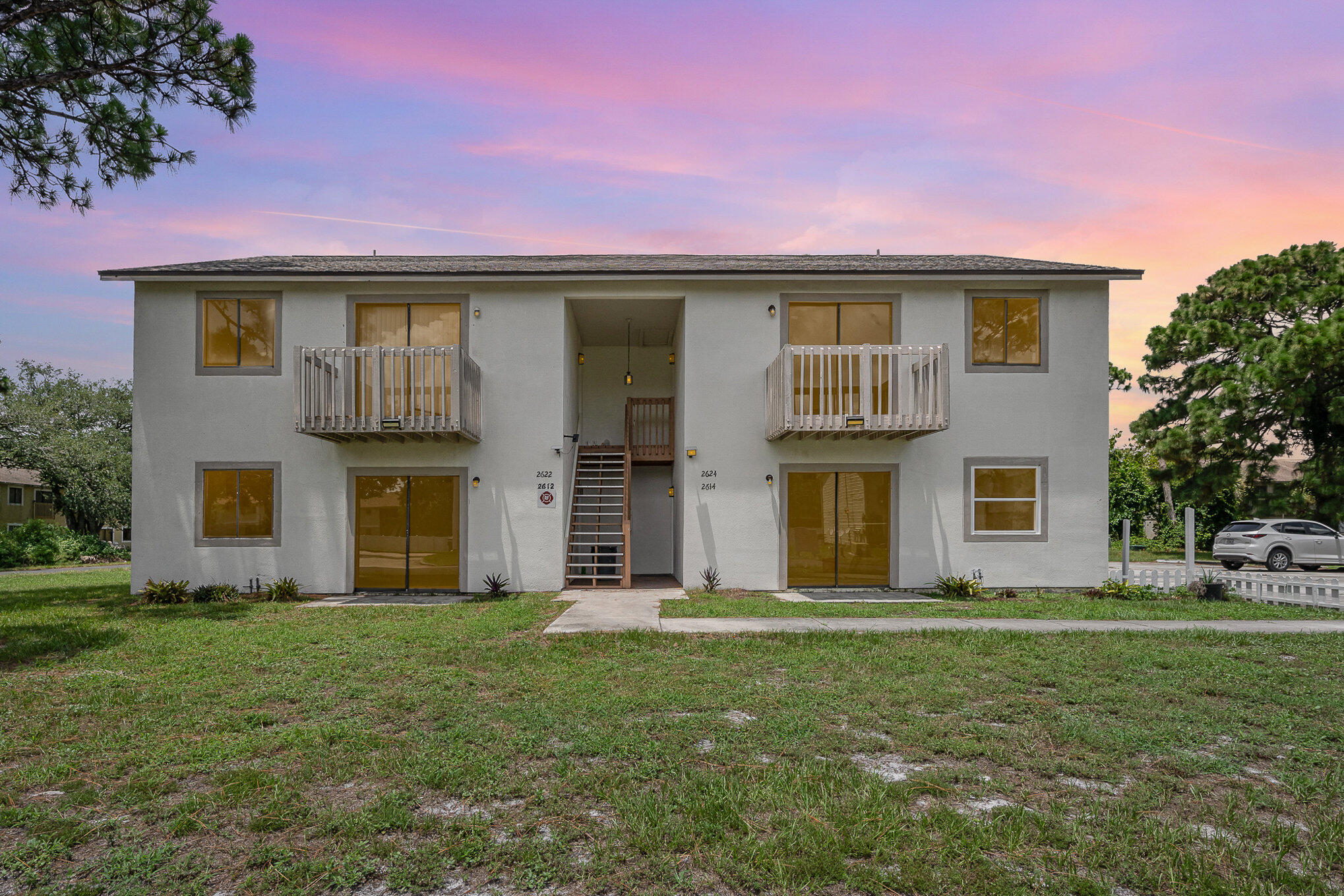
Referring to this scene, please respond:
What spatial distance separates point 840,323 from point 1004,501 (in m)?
4.60

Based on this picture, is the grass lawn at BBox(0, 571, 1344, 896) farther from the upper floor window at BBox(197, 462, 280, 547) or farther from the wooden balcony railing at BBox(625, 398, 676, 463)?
the wooden balcony railing at BBox(625, 398, 676, 463)

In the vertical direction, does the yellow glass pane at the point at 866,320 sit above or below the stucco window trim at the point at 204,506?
above

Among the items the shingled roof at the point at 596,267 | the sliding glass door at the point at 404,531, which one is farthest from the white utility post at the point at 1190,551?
the sliding glass door at the point at 404,531

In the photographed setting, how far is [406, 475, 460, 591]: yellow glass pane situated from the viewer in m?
12.8

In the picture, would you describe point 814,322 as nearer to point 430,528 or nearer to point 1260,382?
point 430,528

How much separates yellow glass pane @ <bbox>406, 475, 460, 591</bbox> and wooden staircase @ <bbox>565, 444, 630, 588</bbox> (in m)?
2.30

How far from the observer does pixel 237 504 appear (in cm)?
1259

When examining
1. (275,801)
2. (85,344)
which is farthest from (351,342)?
(85,344)

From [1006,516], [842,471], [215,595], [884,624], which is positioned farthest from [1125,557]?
[215,595]

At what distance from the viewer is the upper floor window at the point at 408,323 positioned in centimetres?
1289

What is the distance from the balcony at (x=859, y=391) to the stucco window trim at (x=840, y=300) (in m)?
0.76

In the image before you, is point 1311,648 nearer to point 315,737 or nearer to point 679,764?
point 679,764

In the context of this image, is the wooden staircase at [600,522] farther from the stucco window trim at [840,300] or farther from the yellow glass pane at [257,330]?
the yellow glass pane at [257,330]

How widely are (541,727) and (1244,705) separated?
5599 millimetres
